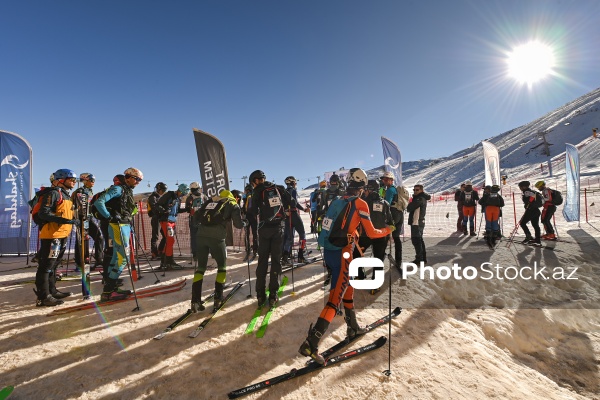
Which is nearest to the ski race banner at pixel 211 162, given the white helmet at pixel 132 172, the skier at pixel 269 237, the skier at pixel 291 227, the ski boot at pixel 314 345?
the skier at pixel 291 227

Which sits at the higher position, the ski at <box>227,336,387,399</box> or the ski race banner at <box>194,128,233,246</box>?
the ski race banner at <box>194,128,233,246</box>

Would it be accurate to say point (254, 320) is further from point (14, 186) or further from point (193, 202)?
point (14, 186)

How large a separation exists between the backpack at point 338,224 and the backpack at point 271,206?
142 centimetres

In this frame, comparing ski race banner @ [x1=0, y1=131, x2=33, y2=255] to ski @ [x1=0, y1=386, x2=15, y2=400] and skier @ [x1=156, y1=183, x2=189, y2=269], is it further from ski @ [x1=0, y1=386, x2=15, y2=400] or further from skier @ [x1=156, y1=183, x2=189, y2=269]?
ski @ [x1=0, y1=386, x2=15, y2=400]

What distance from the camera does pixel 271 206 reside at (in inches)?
197

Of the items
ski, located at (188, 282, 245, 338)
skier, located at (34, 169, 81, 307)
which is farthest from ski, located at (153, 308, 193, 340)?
skier, located at (34, 169, 81, 307)

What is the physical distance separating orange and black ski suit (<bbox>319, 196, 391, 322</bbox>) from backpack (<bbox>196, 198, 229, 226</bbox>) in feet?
6.83

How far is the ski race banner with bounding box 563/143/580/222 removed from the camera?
12883 mm

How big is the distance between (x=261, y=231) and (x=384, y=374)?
285 cm

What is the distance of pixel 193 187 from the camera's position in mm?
9047

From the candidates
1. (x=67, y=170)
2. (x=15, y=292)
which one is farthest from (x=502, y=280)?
(x=15, y=292)

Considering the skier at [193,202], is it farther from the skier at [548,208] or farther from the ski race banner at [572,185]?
the ski race banner at [572,185]

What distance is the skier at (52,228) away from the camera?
4824mm

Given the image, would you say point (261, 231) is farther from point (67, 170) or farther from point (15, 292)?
point (15, 292)
